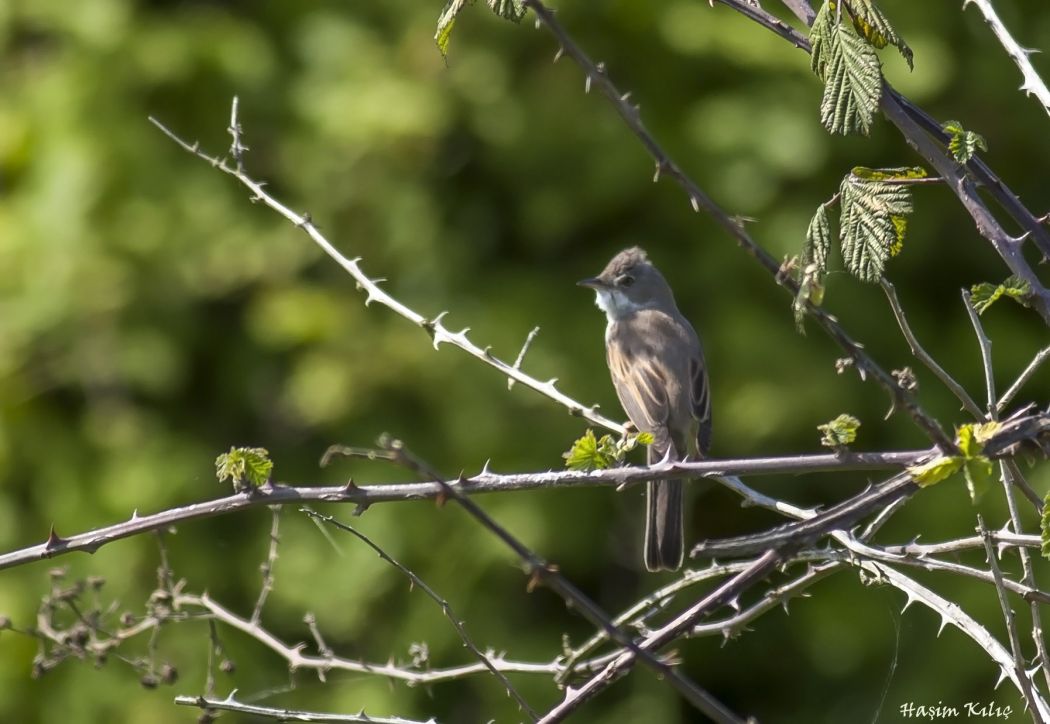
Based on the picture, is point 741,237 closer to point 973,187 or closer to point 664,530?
point 973,187

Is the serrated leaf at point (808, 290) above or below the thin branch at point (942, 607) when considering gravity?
above

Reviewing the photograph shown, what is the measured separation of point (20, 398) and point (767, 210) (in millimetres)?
3759

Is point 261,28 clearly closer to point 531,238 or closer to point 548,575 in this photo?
point 531,238

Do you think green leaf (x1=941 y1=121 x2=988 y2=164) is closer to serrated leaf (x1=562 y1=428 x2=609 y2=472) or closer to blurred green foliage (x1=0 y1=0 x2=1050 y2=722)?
Answer: serrated leaf (x1=562 y1=428 x2=609 y2=472)

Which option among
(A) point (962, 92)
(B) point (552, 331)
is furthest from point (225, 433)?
(A) point (962, 92)

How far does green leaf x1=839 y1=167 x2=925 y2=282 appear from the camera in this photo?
222 centimetres

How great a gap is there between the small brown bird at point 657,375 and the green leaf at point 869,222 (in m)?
2.32

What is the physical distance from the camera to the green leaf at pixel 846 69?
2.11 meters

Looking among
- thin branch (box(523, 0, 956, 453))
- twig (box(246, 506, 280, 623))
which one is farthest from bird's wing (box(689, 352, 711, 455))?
thin branch (box(523, 0, 956, 453))

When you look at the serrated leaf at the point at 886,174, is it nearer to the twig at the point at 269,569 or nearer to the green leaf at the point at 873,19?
the green leaf at the point at 873,19

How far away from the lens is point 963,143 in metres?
2.20

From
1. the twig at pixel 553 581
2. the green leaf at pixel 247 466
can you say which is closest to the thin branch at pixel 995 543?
the twig at pixel 553 581

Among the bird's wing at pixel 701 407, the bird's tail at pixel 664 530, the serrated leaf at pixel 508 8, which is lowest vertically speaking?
the serrated leaf at pixel 508 8

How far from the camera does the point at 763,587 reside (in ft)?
23.3
